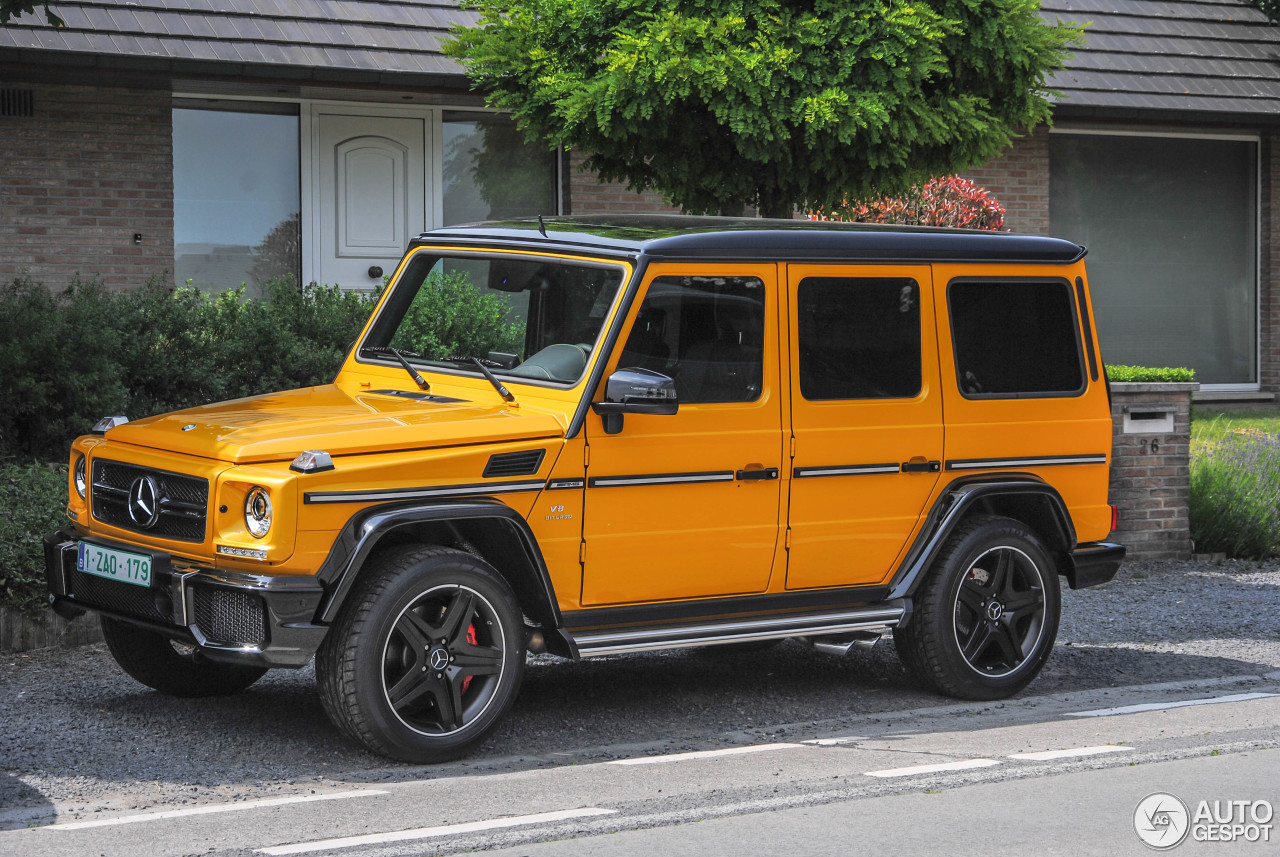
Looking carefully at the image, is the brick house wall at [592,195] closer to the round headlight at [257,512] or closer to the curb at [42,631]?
the curb at [42,631]

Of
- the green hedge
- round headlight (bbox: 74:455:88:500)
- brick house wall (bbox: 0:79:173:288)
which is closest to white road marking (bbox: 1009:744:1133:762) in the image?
round headlight (bbox: 74:455:88:500)

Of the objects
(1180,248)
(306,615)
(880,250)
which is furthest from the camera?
A: (1180,248)

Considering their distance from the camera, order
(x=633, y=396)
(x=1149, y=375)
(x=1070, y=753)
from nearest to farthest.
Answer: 1. (x=633, y=396)
2. (x=1070, y=753)
3. (x=1149, y=375)

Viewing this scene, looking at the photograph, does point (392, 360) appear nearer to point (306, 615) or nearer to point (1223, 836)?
point (306, 615)

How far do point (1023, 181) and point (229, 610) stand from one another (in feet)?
42.9

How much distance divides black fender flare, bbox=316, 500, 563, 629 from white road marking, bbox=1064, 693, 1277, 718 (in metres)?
2.45

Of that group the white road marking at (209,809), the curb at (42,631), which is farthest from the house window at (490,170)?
the white road marking at (209,809)

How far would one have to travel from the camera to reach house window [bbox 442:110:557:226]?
46.8 ft

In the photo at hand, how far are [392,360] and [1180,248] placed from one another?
13184 mm

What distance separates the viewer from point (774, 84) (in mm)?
9352

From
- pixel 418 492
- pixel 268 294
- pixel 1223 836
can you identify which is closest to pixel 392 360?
pixel 418 492

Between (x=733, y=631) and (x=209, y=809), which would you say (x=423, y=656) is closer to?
(x=209, y=809)

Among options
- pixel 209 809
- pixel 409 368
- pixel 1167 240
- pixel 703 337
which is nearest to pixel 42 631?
pixel 409 368

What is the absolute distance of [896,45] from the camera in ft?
30.5
